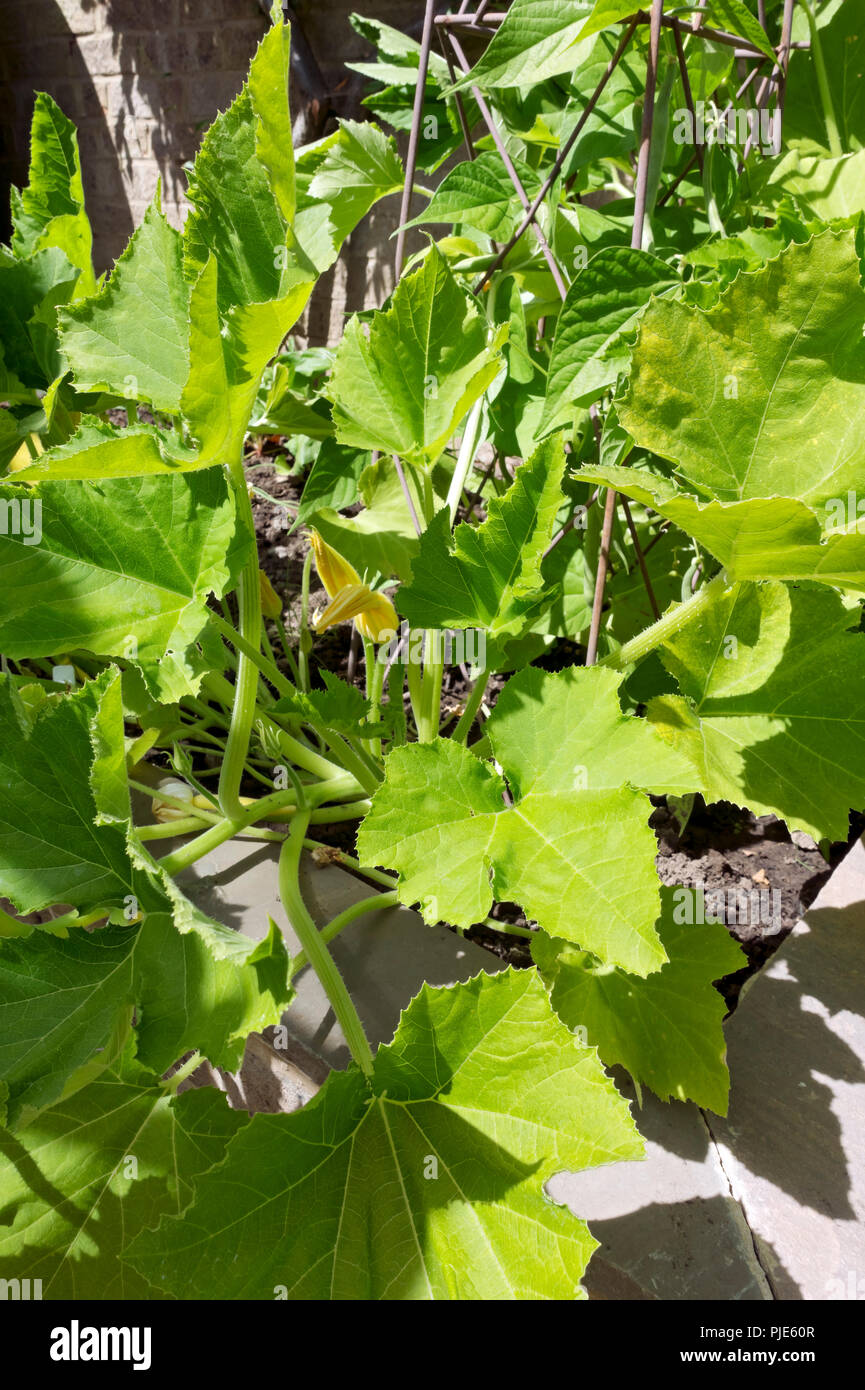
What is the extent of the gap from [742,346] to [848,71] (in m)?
0.57

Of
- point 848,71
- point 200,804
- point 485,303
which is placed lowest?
point 200,804

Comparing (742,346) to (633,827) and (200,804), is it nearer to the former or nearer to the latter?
(633,827)

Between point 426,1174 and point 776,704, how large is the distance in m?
0.47

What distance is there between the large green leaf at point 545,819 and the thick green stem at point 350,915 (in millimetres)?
234

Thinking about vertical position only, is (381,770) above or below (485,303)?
below

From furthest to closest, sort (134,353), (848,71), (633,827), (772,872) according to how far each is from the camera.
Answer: (772,872)
(848,71)
(134,353)
(633,827)

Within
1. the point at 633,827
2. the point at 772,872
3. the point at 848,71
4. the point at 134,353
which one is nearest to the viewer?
the point at 633,827

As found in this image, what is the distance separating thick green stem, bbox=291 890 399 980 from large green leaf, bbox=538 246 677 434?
0.50 meters

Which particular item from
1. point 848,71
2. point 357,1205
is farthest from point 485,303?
point 357,1205

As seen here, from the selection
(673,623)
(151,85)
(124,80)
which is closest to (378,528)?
(673,623)

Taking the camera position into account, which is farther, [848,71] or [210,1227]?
[848,71]

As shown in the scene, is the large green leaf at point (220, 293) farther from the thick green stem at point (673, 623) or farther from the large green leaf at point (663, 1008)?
the large green leaf at point (663, 1008)

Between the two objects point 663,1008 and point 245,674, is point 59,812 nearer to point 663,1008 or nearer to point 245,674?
point 245,674

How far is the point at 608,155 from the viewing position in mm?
1052
